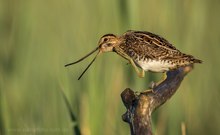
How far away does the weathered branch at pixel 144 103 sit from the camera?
8.82 ft

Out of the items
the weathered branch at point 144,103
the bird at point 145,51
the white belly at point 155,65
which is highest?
the bird at point 145,51

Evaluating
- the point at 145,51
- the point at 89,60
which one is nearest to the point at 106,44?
the point at 145,51

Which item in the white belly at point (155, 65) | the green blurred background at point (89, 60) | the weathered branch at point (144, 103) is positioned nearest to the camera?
the weathered branch at point (144, 103)

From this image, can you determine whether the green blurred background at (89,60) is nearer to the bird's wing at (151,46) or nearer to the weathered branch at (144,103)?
the bird's wing at (151,46)

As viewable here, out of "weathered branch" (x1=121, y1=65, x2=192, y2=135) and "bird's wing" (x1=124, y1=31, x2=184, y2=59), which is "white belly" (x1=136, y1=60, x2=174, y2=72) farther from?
"weathered branch" (x1=121, y1=65, x2=192, y2=135)

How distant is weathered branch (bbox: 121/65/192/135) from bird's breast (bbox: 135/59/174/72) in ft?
0.71

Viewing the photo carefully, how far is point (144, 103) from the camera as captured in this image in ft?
9.18

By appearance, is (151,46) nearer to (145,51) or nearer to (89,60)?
(145,51)

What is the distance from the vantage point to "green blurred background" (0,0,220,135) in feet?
11.7

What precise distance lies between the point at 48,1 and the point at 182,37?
121 cm

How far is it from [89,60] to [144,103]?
134 centimetres

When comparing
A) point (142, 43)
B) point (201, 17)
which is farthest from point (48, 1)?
point (142, 43)

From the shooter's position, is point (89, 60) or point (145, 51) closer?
point (145, 51)

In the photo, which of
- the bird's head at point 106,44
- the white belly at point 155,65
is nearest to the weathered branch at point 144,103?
the white belly at point 155,65
